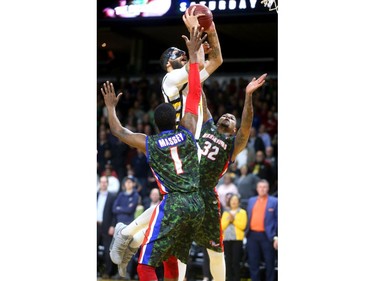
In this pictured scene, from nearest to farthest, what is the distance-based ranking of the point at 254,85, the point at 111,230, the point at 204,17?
the point at 254,85, the point at 204,17, the point at 111,230

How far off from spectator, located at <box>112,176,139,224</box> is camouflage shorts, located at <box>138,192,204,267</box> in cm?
673

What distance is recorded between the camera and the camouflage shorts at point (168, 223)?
26.6 feet

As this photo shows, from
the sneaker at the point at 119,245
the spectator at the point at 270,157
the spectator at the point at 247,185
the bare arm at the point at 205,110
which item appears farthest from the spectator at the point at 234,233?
the sneaker at the point at 119,245

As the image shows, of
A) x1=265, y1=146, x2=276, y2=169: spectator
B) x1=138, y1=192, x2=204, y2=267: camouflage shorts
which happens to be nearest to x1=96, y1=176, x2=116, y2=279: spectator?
x1=265, y1=146, x2=276, y2=169: spectator

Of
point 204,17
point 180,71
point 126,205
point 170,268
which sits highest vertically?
point 204,17

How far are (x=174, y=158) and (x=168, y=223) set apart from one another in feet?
1.81

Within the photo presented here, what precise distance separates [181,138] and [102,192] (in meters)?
7.47

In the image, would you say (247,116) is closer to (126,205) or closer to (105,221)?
(126,205)

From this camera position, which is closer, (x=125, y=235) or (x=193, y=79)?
(x=193, y=79)

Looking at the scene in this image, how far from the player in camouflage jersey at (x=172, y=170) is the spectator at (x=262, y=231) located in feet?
19.2

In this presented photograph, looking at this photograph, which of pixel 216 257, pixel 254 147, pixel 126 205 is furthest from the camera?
pixel 254 147

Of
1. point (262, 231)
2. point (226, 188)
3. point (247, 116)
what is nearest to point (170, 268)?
point (247, 116)

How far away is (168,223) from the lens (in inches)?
319
